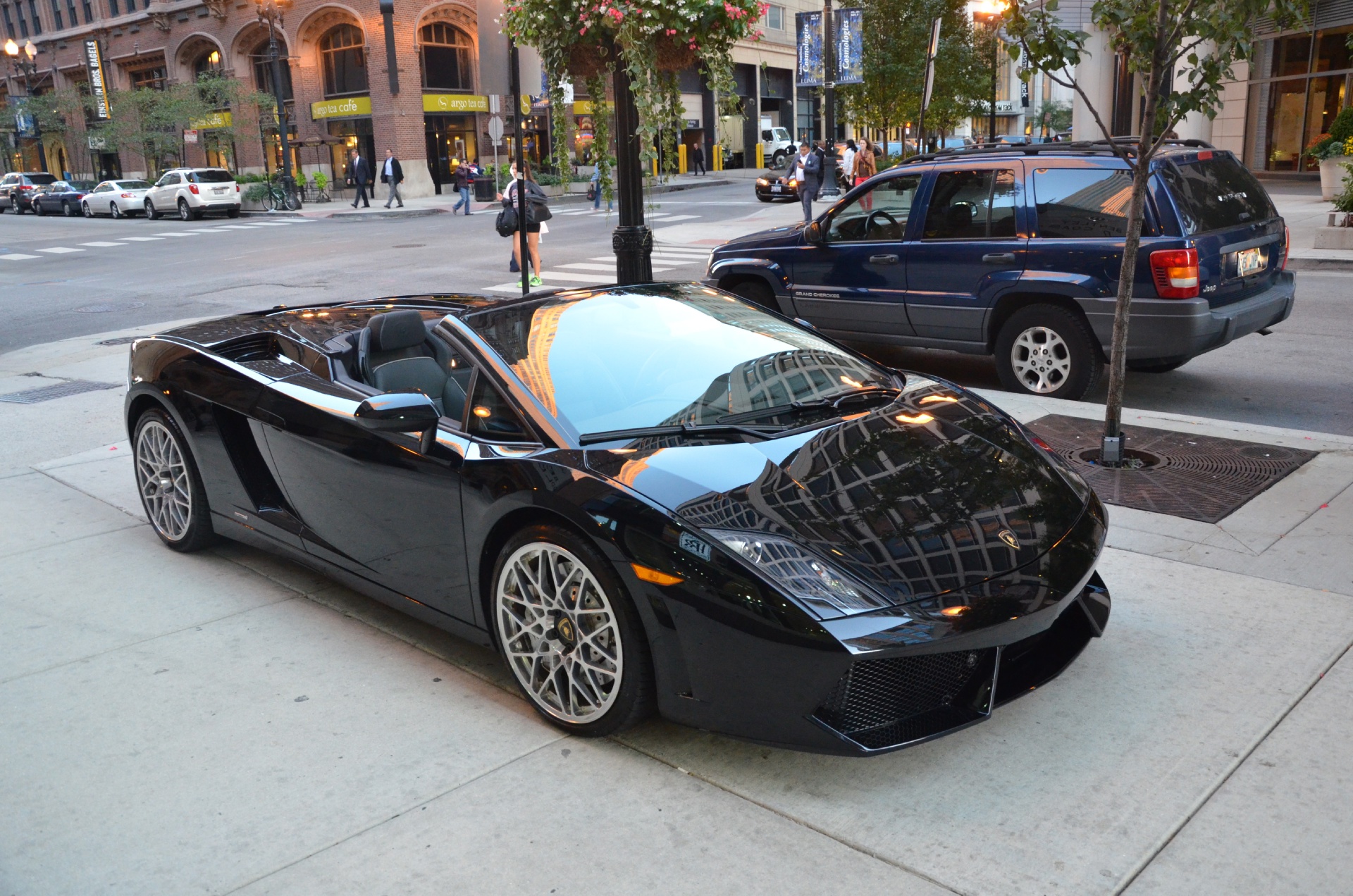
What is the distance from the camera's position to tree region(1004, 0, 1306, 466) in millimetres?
5527

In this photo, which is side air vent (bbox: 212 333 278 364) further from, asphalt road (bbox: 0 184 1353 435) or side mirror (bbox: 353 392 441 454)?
asphalt road (bbox: 0 184 1353 435)

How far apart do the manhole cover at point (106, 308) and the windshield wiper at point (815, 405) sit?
575 inches

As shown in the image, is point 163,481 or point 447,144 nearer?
point 163,481

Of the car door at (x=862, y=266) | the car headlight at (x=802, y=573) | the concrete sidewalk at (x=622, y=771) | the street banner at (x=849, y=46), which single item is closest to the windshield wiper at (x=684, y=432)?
the car headlight at (x=802, y=573)

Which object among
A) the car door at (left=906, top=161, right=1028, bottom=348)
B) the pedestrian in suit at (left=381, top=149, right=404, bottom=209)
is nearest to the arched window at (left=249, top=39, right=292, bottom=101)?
the pedestrian in suit at (left=381, top=149, right=404, bottom=209)

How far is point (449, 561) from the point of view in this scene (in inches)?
154

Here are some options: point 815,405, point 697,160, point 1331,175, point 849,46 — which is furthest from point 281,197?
point 815,405

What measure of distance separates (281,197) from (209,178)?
9.22 feet

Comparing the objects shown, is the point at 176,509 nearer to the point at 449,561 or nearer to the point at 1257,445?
the point at 449,561

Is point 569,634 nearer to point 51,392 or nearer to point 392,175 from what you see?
point 51,392

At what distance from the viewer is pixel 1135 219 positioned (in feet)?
19.1

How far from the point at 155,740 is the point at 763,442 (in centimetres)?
227

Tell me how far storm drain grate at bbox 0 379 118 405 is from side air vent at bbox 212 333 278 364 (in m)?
5.27

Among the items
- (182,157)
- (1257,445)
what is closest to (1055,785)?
(1257,445)
